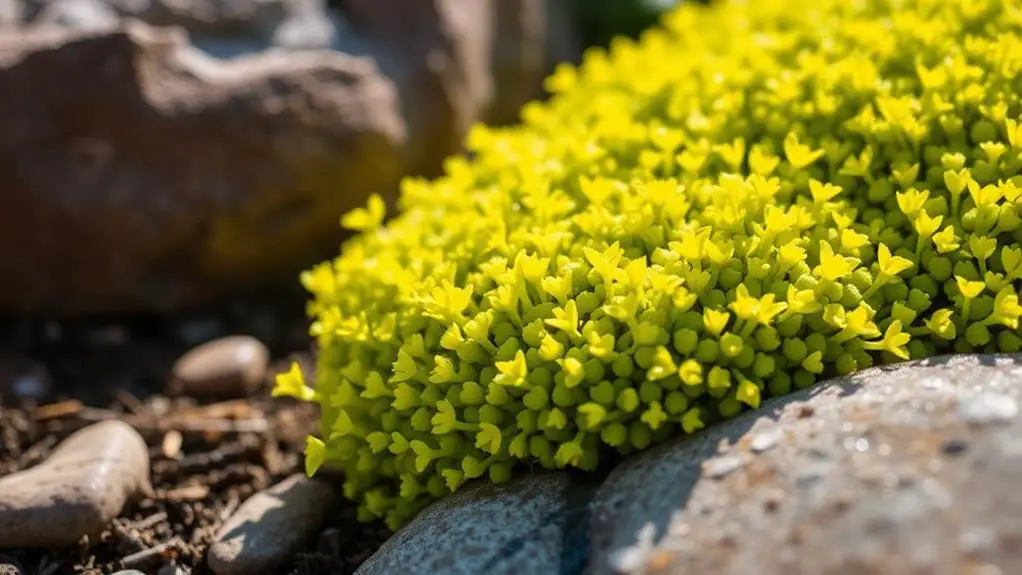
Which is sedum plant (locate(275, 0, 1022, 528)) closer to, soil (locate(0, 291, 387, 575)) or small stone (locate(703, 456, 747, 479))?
small stone (locate(703, 456, 747, 479))

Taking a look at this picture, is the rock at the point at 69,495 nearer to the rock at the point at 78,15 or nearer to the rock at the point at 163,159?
the rock at the point at 163,159

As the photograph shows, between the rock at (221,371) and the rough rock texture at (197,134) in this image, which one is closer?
the rock at (221,371)

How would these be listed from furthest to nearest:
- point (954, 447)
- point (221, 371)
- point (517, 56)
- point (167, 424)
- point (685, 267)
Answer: point (517, 56), point (221, 371), point (167, 424), point (685, 267), point (954, 447)

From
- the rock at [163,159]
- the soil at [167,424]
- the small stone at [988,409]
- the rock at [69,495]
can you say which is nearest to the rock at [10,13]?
the rock at [163,159]

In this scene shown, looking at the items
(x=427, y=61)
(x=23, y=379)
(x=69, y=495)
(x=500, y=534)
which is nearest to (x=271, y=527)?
(x=69, y=495)

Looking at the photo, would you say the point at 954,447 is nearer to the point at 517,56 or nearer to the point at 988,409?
the point at 988,409

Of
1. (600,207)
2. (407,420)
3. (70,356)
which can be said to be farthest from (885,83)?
(70,356)
